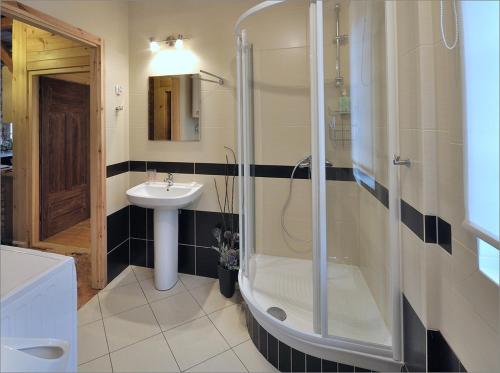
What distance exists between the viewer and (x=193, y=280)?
2.54 m

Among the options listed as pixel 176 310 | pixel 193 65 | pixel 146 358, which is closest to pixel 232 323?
pixel 176 310

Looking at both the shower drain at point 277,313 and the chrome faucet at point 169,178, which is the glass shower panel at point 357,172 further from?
the chrome faucet at point 169,178

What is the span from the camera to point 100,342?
175cm

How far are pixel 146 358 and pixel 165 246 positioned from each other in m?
0.86

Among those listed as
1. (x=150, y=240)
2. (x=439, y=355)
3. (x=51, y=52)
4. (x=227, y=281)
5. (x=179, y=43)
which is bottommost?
(x=227, y=281)

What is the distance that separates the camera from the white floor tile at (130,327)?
177cm

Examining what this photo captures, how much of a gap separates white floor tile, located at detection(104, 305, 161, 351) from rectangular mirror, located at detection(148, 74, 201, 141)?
1.44 metres

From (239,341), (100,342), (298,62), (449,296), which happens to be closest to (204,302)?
(239,341)

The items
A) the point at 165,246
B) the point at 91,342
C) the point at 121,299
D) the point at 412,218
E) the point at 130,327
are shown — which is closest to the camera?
the point at 412,218

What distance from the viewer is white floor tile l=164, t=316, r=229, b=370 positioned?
5.40 feet

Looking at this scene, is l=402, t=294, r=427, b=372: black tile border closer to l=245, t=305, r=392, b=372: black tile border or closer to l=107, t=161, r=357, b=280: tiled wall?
l=245, t=305, r=392, b=372: black tile border

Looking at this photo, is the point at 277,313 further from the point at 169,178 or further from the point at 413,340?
the point at 169,178

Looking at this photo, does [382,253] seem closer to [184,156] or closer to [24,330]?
[24,330]

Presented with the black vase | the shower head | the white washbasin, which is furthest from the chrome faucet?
the shower head
